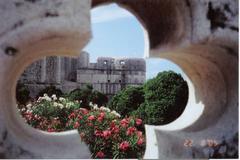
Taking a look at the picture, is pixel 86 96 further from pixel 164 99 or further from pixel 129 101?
pixel 164 99

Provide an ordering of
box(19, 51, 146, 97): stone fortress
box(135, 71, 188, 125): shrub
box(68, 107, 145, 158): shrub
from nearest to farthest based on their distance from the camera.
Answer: box(68, 107, 145, 158): shrub → box(135, 71, 188, 125): shrub → box(19, 51, 146, 97): stone fortress

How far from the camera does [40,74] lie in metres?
31.4

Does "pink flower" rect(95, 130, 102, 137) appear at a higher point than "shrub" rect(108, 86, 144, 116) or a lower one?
lower

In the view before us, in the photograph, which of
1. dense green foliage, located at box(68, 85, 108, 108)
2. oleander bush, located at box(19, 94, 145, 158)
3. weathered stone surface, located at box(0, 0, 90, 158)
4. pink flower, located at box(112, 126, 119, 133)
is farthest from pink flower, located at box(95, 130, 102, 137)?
dense green foliage, located at box(68, 85, 108, 108)

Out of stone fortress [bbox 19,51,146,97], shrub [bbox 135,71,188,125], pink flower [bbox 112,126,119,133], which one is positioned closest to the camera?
pink flower [bbox 112,126,119,133]

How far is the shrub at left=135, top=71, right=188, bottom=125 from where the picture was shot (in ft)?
37.2

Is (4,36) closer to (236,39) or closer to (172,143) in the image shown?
(172,143)

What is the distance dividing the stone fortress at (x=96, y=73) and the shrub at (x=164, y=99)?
68.0 ft

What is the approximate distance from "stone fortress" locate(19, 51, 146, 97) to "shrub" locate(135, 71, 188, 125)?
68.0 feet

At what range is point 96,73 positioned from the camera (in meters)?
37.2

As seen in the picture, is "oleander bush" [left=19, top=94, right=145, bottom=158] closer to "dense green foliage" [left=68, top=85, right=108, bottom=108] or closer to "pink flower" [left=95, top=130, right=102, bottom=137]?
"pink flower" [left=95, top=130, right=102, bottom=137]

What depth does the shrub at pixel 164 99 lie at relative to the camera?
37.2 ft

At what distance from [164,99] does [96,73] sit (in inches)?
1015

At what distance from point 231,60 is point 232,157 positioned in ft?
2.49
